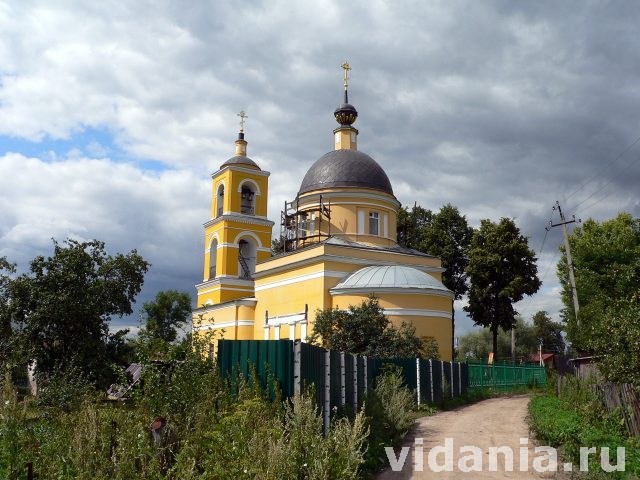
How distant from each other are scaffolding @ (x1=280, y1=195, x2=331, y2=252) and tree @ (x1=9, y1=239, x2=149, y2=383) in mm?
15821

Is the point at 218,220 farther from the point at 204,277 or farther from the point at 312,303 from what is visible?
the point at 312,303

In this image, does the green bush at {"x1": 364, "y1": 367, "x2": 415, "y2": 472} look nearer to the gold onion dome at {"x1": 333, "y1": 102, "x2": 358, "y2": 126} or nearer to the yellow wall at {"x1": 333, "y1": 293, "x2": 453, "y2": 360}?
the yellow wall at {"x1": 333, "y1": 293, "x2": 453, "y2": 360}

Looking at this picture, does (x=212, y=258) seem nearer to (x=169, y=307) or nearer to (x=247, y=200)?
(x=247, y=200)

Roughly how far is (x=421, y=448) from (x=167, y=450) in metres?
6.28

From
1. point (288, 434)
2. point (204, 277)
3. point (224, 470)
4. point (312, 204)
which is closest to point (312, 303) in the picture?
point (312, 204)

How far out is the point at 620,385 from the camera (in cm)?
1347

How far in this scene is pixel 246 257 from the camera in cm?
3950

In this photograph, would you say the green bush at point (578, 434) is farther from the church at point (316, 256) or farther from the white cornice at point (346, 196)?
the white cornice at point (346, 196)

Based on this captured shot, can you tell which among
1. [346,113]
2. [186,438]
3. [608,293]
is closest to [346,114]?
[346,113]

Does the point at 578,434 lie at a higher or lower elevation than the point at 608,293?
lower

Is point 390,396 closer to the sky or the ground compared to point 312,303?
closer to the ground

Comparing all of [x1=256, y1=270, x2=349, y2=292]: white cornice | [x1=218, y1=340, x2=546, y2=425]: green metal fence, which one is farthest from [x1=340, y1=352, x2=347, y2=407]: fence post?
[x1=256, y1=270, x2=349, y2=292]: white cornice

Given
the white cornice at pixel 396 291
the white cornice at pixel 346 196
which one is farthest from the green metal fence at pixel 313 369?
the white cornice at pixel 346 196

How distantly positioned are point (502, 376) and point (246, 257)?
57.0ft
